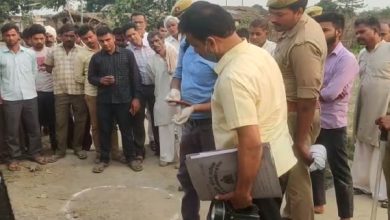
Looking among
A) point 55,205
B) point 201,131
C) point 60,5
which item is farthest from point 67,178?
point 60,5

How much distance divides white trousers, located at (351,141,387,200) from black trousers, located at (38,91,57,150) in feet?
12.8

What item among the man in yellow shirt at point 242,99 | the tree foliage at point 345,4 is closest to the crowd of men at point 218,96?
the man in yellow shirt at point 242,99

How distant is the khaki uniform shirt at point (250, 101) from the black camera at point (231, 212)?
0.24 m

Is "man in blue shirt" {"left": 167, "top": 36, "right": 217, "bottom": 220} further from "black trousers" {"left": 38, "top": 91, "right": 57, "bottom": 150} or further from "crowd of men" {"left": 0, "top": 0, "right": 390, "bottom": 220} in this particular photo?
"black trousers" {"left": 38, "top": 91, "right": 57, "bottom": 150}

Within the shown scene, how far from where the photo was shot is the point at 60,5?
68.0 feet

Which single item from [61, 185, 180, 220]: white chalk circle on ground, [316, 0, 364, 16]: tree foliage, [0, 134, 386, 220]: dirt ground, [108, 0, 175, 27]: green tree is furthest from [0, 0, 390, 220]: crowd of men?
[316, 0, 364, 16]: tree foliage

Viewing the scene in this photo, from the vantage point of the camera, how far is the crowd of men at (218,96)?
6.98ft

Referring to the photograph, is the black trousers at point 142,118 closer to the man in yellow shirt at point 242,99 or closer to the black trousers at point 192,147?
the black trousers at point 192,147

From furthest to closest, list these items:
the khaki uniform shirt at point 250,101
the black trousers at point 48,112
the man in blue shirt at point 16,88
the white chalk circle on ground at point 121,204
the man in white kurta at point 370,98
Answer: the black trousers at point 48,112
the man in blue shirt at point 16,88
the man in white kurta at point 370,98
the white chalk circle on ground at point 121,204
the khaki uniform shirt at point 250,101

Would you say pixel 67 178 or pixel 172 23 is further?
pixel 172 23

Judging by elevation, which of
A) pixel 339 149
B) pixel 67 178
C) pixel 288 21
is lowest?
pixel 67 178

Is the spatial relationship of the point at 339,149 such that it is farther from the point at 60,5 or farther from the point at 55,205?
the point at 60,5

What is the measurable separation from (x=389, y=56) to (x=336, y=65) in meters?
0.92

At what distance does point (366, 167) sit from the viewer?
473 cm
